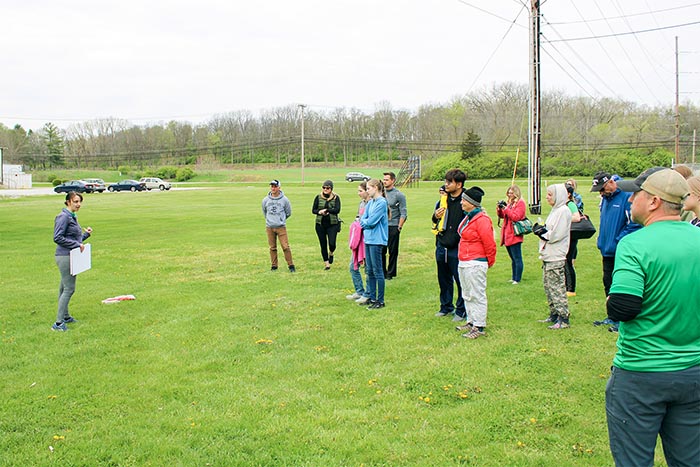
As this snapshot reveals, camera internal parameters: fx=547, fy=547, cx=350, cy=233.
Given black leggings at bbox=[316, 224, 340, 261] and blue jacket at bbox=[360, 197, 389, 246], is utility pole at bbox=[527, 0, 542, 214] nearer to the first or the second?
black leggings at bbox=[316, 224, 340, 261]

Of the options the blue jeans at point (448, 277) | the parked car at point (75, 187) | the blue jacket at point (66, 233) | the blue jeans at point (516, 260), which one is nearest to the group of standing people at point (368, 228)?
the blue jeans at point (448, 277)

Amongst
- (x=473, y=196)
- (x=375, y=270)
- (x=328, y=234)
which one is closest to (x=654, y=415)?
(x=473, y=196)

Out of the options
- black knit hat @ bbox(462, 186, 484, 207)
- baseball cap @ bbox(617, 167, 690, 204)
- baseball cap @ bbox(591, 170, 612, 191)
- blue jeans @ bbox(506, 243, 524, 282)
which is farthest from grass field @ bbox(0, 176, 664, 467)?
baseball cap @ bbox(617, 167, 690, 204)

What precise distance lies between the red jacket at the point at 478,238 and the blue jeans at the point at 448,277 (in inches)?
28.8

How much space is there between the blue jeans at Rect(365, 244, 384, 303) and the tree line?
227 ft

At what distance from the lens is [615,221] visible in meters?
7.57

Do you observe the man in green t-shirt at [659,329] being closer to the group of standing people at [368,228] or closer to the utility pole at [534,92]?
the group of standing people at [368,228]

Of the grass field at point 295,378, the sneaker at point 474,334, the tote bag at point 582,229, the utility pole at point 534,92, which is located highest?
the utility pole at point 534,92

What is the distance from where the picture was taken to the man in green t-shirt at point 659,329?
9.29 ft

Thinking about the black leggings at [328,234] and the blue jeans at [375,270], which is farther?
the black leggings at [328,234]

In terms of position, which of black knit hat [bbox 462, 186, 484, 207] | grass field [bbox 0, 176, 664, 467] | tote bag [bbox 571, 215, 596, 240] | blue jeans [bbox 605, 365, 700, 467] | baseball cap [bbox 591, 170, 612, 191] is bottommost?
grass field [bbox 0, 176, 664, 467]

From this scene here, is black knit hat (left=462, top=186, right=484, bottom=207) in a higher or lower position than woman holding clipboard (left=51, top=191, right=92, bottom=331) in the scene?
higher

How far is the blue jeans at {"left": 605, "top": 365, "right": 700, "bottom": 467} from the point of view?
2861 millimetres

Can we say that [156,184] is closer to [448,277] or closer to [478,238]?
[448,277]
